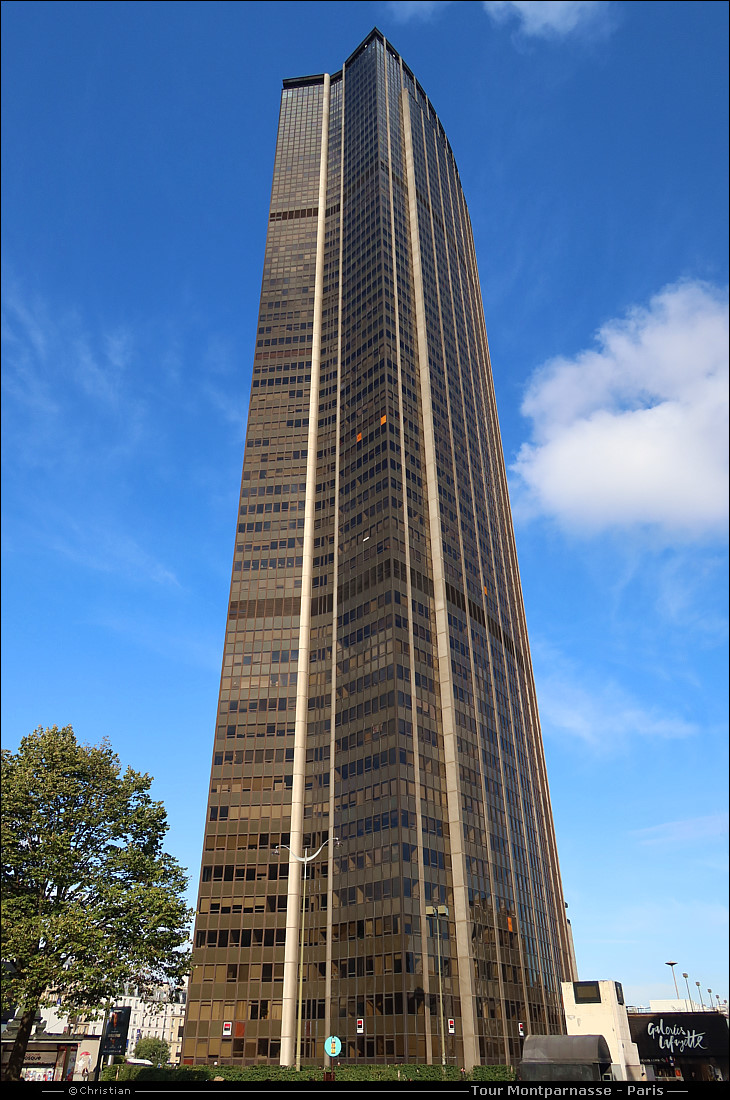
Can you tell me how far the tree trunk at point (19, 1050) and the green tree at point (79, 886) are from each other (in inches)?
4.0

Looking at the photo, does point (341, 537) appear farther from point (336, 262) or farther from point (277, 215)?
point (277, 215)

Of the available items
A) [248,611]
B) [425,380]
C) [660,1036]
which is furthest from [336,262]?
[660,1036]

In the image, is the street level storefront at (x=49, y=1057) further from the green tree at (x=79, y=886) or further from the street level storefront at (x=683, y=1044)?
the street level storefront at (x=683, y=1044)

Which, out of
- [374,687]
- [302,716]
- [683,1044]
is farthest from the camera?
[302,716]

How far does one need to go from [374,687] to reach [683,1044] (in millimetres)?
60207

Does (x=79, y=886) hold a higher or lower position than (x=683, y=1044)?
higher

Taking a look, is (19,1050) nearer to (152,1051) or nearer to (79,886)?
(79,886)

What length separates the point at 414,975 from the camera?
273 ft

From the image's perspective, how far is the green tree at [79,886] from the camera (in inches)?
1895

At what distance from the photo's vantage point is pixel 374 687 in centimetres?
10362

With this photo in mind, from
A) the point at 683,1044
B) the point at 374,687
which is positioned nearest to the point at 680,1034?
the point at 683,1044

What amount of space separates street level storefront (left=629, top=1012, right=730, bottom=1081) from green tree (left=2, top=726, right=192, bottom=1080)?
245ft

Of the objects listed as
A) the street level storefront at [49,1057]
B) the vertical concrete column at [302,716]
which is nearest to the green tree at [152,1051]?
the street level storefront at [49,1057]

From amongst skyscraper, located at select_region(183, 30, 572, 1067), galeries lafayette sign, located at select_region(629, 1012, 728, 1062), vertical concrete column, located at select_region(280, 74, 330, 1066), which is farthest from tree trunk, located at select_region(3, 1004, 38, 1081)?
galeries lafayette sign, located at select_region(629, 1012, 728, 1062)
